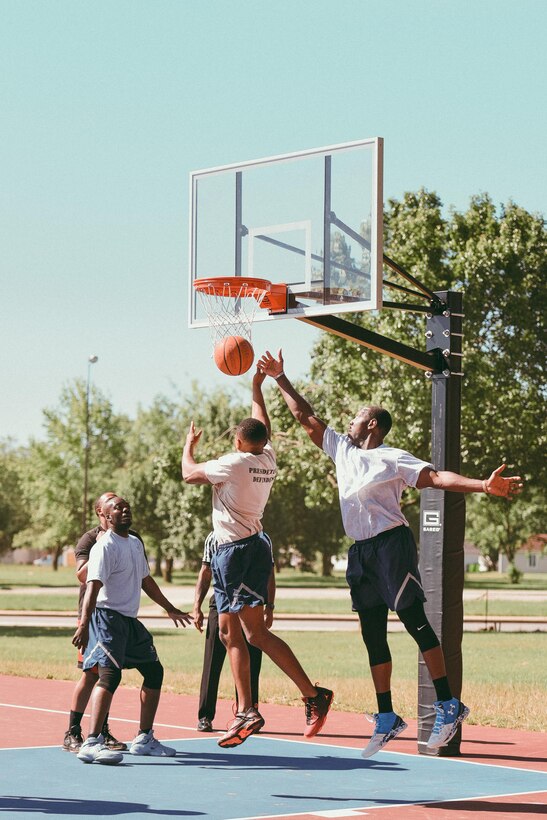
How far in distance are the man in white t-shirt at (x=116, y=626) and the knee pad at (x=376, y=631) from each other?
1.79m

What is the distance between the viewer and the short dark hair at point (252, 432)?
10.0 meters

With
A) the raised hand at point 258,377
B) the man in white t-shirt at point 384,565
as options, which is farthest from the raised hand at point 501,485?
the raised hand at point 258,377

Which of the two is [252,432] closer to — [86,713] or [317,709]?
[317,709]

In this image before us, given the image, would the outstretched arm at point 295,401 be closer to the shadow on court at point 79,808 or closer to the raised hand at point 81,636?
the raised hand at point 81,636

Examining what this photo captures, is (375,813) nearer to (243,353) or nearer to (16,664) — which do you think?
(243,353)

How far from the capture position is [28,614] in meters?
40.5

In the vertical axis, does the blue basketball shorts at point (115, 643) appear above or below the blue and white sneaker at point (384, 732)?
above

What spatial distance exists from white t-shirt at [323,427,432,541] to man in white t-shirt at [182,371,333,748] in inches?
24.3

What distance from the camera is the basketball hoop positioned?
12.0 metres

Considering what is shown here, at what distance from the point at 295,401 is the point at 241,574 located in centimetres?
152

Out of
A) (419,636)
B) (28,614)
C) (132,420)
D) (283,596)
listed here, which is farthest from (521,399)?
(132,420)

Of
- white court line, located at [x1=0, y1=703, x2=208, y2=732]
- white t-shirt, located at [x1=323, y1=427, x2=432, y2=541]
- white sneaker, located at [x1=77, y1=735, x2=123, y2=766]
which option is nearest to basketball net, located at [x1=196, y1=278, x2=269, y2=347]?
white t-shirt, located at [x1=323, y1=427, x2=432, y2=541]

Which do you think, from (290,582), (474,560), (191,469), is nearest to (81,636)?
(191,469)

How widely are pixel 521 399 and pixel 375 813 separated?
2778 centimetres
